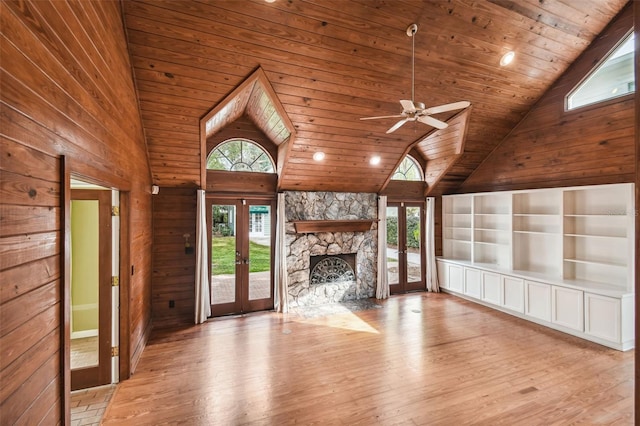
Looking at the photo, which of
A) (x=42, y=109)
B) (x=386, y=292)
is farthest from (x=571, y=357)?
(x=42, y=109)

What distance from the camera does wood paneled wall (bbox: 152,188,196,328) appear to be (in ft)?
16.3

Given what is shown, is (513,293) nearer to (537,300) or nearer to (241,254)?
(537,300)

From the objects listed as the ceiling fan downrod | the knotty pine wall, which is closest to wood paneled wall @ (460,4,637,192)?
the ceiling fan downrod

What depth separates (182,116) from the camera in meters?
3.84

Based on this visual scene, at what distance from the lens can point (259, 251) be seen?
561 centimetres

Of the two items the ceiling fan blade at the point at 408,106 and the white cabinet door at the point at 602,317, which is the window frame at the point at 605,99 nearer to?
the white cabinet door at the point at 602,317

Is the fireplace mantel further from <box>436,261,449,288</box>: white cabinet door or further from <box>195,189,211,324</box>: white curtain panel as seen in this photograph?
<box>436,261,449,288</box>: white cabinet door

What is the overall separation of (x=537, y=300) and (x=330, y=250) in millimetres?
3746

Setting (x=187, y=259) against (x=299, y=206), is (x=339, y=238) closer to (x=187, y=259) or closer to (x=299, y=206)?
(x=299, y=206)

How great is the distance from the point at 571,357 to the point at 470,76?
4060 millimetres

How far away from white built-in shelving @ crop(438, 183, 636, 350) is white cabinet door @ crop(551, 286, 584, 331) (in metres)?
0.01

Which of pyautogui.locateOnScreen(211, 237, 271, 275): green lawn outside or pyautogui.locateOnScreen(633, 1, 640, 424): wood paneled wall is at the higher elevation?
pyautogui.locateOnScreen(633, 1, 640, 424): wood paneled wall

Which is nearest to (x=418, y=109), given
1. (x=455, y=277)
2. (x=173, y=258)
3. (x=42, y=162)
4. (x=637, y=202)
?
(x=637, y=202)

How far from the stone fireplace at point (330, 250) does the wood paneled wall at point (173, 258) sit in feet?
5.84
